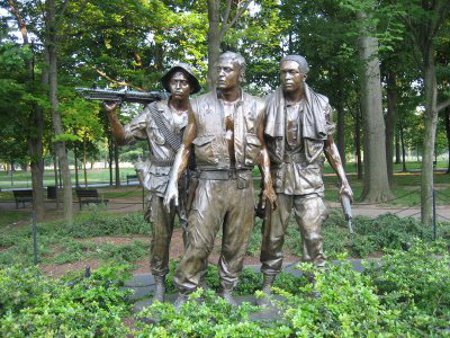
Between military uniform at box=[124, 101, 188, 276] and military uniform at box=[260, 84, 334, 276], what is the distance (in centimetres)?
82

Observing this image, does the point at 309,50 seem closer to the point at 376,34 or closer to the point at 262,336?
the point at 376,34

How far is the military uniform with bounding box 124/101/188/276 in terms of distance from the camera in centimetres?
455

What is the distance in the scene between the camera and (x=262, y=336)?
343 centimetres

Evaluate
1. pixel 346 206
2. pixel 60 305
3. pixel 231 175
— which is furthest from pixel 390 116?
pixel 60 305

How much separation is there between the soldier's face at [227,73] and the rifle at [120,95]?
0.95m

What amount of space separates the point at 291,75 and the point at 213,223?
1427 mm

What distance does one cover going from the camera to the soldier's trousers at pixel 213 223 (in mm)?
4164

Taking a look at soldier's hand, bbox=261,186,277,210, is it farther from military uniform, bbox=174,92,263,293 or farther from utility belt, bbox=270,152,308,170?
utility belt, bbox=270,152,308,170

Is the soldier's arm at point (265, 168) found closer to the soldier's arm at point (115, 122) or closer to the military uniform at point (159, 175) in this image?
the military uniform at point (159, 175)

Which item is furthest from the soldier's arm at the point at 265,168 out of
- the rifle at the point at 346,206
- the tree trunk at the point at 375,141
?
the tree trunk at the point at 375,141

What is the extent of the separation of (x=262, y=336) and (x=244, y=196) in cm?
124

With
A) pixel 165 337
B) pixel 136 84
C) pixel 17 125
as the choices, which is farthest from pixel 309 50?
pixel 165 337

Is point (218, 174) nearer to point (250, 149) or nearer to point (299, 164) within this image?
point (250, 149)

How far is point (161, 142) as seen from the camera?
4.64m
